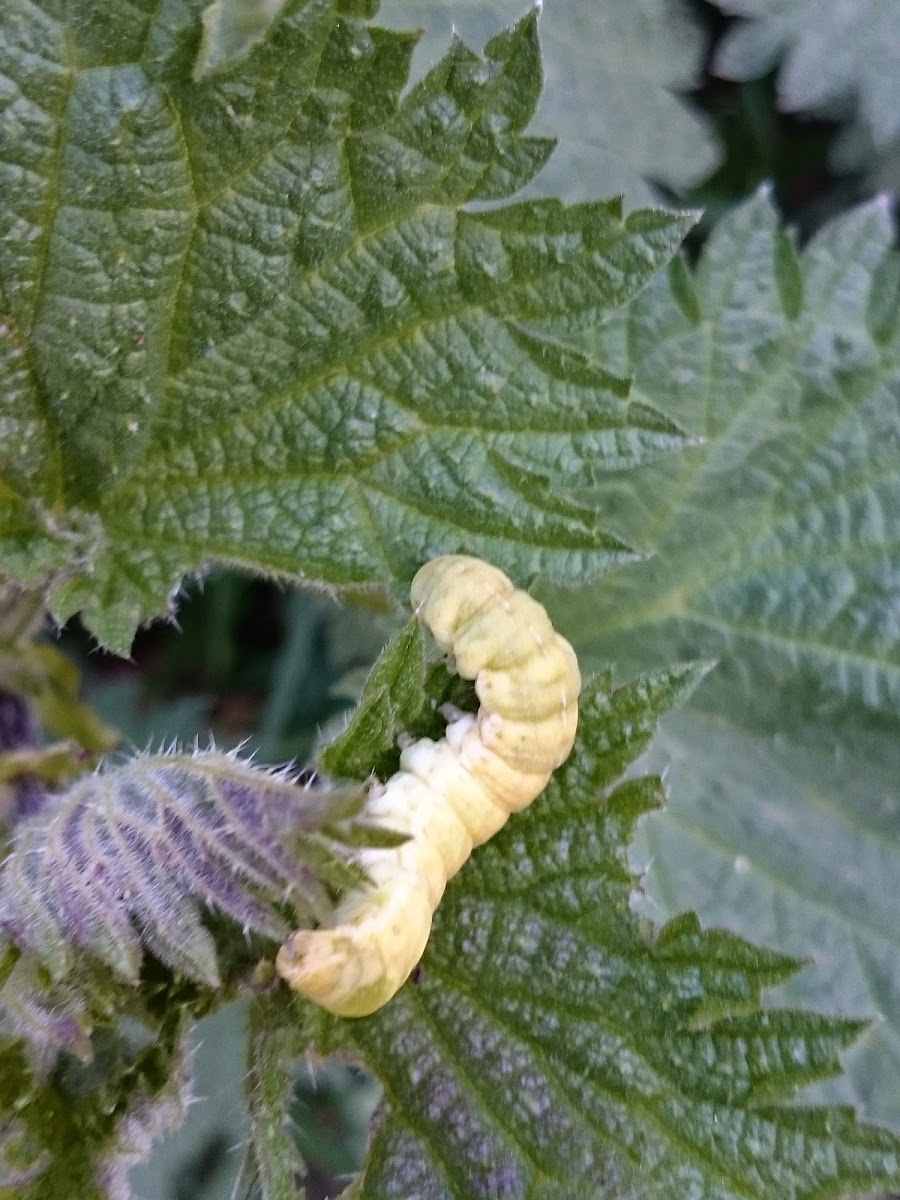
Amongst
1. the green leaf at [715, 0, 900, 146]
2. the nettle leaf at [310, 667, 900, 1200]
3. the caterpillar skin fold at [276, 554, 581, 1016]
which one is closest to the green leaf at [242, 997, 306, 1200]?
the nettle leaf at [310, 667, 900, 1200]

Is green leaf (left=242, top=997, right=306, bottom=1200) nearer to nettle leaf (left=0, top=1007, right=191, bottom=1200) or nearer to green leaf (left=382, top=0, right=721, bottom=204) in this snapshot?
nettle leaf (left=0, top=1007, right=191, bottom=1200)

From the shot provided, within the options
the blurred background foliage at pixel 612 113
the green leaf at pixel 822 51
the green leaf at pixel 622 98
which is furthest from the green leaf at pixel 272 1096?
the green leaf at pixel 822 51

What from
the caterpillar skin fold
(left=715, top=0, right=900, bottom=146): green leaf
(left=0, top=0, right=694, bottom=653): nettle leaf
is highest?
(left=715, top=0, right=900, bottom=146): green leaf

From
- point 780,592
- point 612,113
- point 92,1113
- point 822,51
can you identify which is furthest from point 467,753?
point 822,51

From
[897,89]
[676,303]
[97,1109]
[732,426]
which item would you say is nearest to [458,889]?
[97,1109]

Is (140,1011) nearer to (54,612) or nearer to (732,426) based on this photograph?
(54,612)

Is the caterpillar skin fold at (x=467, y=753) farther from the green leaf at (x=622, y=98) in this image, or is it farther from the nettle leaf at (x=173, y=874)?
the green leaf at (x=622, y=98)
